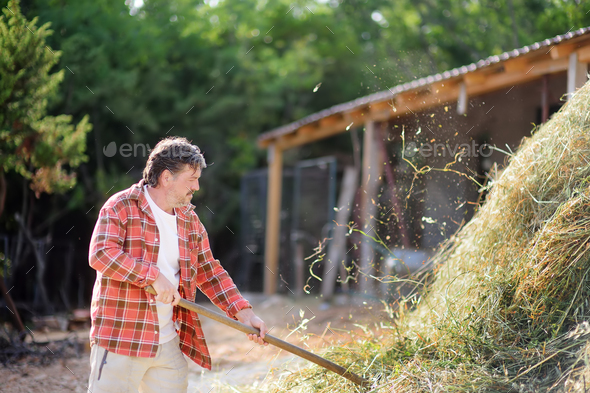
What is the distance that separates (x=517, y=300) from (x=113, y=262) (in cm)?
194

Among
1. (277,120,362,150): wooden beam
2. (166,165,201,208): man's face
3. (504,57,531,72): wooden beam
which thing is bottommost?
(166,165,201,208): man's face

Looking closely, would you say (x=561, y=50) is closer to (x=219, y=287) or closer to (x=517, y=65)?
(x=517, y=65)

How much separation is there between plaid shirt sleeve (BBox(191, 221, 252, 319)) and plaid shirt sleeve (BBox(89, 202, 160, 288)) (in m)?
0.43

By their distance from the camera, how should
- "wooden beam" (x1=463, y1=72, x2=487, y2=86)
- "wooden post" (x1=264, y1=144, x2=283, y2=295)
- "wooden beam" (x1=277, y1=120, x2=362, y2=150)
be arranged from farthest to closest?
"wooden post" (x1=264, y1=144, x2=283, y2=295) < "wooden beam" (x1=277, y1=120, x2=362, y2=150) < "wooden beam" (x1=463, y1=72, x2=487, y2=86)

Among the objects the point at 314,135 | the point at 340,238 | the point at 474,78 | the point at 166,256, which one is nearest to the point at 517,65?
the point at 474,78

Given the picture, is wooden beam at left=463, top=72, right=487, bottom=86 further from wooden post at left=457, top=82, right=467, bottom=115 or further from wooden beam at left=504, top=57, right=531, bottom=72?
wooden beam at left=504, top=57, right=531, bottom=72

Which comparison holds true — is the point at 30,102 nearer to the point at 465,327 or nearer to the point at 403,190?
the point at 403,190

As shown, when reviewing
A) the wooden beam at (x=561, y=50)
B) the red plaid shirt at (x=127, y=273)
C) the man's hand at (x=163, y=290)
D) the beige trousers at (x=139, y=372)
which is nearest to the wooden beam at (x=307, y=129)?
the wooden beam at (x=561, y=50)

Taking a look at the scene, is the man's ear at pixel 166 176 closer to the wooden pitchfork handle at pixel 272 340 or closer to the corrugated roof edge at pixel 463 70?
the wooden pitchfork handle at pixel 272 340

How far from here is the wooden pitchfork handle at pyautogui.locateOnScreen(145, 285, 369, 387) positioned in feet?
7.25

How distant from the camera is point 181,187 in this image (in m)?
2.30

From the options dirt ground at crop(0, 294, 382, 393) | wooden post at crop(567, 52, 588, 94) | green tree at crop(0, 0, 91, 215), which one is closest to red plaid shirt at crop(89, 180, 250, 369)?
dirt ground at crop(0, 294, 382, 393)

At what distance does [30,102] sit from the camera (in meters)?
4.69

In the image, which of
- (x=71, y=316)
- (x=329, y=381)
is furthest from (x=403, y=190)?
(x=71, y=316)
